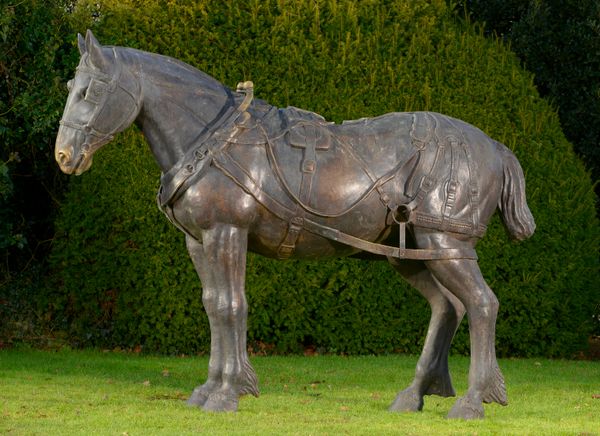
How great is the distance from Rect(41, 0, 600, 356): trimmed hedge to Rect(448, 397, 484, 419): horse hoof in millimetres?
4062

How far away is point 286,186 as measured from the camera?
6555 mm

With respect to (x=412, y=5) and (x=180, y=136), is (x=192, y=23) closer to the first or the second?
(x=412, y=5)

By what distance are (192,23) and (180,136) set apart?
13.8 feet

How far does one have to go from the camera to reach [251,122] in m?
6.68

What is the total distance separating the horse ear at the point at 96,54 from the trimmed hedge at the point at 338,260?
4053 millimetres

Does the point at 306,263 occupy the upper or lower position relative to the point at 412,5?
lower

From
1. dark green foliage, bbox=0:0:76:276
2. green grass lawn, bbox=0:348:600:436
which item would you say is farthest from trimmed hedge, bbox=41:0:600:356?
dark green foliage, bbox=0:0:76:276

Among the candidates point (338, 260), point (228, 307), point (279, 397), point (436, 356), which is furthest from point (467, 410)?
point (338, 260)

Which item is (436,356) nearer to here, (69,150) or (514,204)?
(514,204)

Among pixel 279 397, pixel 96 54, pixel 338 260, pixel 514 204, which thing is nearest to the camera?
pixel 96 54

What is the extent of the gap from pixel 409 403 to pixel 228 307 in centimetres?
149

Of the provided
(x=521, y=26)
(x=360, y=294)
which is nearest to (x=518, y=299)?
(x=360, y=294)

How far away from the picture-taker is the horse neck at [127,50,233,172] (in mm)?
6562

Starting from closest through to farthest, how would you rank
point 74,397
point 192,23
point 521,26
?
point 74,397 < point 192,23 < point 521,26
